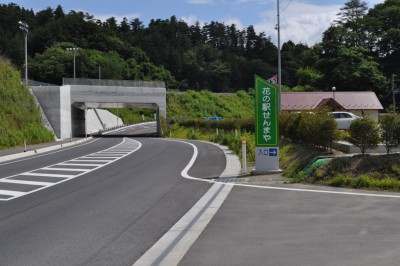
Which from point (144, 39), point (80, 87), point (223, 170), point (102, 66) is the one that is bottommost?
point (223, 170)

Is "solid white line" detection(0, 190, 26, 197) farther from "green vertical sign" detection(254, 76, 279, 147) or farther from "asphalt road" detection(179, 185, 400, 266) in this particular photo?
"green vertical sign" detection(254, 76, 279, 147)

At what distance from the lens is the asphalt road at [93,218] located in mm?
6023

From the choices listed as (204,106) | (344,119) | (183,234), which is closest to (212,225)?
(183,234)

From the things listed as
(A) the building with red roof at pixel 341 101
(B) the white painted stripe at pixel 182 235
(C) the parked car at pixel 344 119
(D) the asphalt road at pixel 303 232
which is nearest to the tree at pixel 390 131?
(D) the asphalt road at pixel 303 232

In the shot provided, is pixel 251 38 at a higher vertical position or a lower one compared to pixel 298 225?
higher

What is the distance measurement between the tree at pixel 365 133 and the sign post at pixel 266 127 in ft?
8.44

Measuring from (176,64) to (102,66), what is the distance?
115ft

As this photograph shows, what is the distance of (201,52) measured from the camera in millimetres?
144125

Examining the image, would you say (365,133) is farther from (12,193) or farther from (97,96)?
(97,96)

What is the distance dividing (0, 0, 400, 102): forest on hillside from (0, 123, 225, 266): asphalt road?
66.0 meters

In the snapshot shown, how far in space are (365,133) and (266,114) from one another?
10.5 feet

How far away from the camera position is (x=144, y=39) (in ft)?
479

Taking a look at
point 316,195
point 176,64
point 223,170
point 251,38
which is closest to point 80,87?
point 223,170

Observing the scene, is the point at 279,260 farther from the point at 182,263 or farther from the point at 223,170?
the point at 223,170
